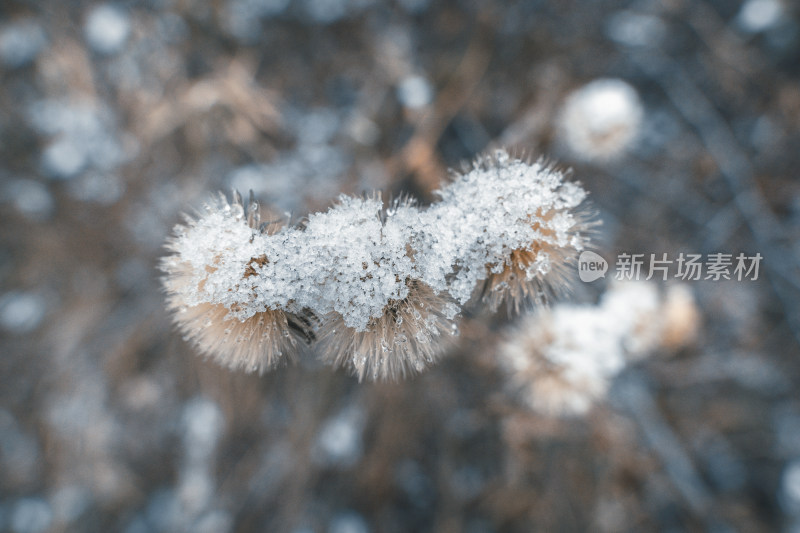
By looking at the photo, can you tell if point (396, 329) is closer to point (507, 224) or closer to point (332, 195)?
point (507, 224)

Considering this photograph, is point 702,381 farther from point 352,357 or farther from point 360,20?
point 360,20

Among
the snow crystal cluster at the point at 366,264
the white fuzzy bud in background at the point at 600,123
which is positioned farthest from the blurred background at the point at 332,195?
the snow crystal cluster at the point at 366,264

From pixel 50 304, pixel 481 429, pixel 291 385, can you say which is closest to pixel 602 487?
pixel 481 429

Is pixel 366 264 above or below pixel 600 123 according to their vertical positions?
below

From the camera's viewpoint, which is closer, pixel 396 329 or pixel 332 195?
pixel 396 329

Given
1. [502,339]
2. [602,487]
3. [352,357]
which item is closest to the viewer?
[352,357]
